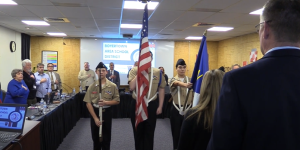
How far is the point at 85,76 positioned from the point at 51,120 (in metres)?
4.07

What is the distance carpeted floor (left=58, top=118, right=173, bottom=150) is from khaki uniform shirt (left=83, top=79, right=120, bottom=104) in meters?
1.23

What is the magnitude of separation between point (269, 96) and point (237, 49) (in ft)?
28.5

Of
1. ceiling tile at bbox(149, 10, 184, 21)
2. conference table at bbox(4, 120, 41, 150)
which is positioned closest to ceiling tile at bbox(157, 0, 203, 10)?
ceiling tile at bbox(149, 10, 184, 21)

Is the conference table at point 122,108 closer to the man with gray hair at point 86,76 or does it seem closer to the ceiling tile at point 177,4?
the man with gray hair at point 86,76

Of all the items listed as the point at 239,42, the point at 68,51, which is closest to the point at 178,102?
the point at 239,42

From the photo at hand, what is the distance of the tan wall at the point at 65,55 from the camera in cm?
945

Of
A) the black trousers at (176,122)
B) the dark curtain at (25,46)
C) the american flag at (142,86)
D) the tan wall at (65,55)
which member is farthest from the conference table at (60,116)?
the dark curtain at (25,46)

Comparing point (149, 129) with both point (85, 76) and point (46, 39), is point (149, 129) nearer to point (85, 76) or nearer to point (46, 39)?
point (85, 76)

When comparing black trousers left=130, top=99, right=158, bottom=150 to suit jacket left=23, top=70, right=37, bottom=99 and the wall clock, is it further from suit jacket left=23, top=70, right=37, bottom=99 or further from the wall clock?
the wall clock

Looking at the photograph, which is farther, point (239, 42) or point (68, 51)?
point (68, 51)

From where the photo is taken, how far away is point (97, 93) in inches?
123

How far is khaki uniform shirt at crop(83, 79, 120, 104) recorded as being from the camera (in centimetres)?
311

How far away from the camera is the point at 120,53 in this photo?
31.4ft

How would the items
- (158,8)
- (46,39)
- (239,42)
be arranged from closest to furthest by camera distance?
1. (158,8)
2. (239,42)
3. (46,39)
